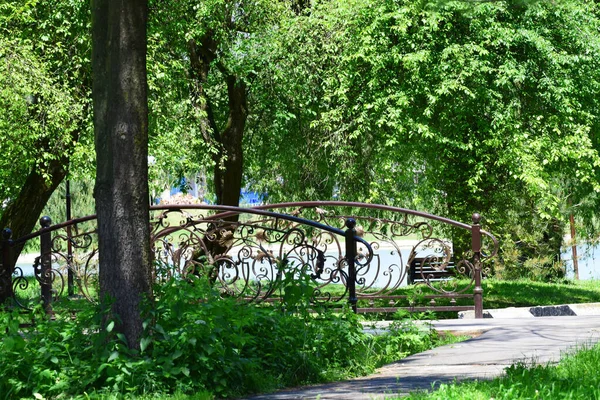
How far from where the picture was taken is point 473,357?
6969 millimetres

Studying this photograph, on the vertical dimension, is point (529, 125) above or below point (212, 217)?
above

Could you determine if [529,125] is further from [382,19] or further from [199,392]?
[199,392]

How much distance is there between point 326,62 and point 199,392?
45.2ft

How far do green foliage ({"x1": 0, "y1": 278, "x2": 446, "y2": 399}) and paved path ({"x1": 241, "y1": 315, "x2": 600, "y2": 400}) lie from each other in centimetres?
35

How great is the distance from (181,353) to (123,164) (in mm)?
1496

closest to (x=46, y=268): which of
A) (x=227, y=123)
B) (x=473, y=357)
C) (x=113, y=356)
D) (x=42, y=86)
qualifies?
(x=113, y=356)

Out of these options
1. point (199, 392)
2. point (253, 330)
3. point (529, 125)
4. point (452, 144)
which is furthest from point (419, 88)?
point (199, 392)

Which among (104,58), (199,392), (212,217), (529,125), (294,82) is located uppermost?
(294,82)

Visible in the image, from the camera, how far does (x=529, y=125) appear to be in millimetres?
17578

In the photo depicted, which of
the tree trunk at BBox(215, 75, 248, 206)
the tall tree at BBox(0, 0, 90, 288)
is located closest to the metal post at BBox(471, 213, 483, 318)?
the tall tree at BBox(0, 0, 90, 288)

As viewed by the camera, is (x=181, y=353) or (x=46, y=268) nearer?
(x=181, y=353)

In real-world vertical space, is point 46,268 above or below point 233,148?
below

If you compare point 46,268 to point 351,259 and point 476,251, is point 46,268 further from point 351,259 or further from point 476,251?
point 476,251

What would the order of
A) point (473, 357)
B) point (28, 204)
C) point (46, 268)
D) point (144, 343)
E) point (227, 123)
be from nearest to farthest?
point (144, 343) < point (473, 357) < point (46, 268) < point (28, 204) < point (227, 123)
